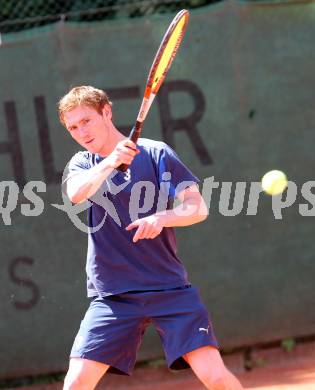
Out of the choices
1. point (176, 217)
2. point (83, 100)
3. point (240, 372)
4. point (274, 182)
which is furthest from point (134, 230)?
point (240, 372)

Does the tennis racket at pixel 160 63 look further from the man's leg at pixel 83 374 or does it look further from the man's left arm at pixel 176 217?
the man's leg at pixel 83 374

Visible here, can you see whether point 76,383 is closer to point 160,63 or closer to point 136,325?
point 136,325

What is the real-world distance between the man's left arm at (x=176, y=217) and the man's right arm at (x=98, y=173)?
0.21 metres

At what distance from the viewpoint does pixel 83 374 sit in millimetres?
Answer: 3492

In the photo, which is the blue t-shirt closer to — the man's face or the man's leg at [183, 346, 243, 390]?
the man's face

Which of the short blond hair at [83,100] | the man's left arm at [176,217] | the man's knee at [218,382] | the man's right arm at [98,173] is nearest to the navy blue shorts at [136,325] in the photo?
the man's knee at [218,382]

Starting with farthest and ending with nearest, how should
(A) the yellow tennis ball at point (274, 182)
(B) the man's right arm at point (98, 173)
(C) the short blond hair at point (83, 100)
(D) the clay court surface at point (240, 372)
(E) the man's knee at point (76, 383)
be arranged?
(D) the clay court surface at point (240, 372)
(A) the yellow tennis ball at point (274, 182)
(C) the short blond hair at point (83, 100)
(E) the man's knee at point (76, 383)
(B) the man's right arm at point (98, 173)

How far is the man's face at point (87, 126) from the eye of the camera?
3.54 m

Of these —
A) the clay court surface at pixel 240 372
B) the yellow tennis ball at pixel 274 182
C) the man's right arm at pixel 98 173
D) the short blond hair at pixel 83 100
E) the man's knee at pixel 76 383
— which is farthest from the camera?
the clay court surface at pixel 240 372

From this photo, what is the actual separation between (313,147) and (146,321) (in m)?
2.48

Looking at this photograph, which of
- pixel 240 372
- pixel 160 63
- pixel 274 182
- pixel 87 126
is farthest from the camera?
pixel 240 372

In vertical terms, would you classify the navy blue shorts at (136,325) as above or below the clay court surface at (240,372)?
above

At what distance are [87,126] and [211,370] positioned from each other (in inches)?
42.4

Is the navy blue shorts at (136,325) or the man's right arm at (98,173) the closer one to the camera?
the man's right arm at (98,173)
